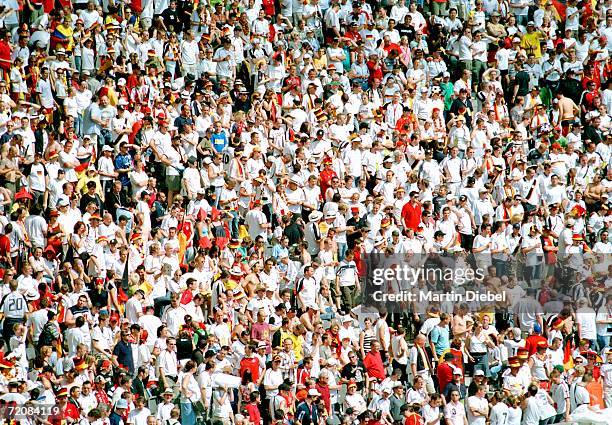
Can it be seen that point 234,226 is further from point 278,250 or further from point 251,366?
point 251,366

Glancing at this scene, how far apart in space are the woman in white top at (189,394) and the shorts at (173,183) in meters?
4.77

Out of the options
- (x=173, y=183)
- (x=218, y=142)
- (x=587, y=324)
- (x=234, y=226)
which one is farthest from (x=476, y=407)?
(x=218, y=142)

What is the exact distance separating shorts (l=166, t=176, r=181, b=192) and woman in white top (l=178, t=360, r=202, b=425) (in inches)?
188

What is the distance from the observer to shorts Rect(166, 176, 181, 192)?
1096 inches

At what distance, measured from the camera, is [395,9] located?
109 feet

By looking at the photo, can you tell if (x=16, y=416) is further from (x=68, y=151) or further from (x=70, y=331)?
(x=68, y=151)

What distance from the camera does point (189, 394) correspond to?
2377 cm

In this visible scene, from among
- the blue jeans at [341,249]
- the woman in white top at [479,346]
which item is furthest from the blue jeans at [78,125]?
the woman in white top at [479,346]

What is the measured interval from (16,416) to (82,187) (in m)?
5.67

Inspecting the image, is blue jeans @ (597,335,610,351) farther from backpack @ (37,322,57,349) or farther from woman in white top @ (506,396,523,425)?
backpack @ (37,322,57,349)

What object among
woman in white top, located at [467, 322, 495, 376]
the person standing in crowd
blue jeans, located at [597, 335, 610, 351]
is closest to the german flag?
the person standing in crowd

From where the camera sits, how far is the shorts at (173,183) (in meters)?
27.8

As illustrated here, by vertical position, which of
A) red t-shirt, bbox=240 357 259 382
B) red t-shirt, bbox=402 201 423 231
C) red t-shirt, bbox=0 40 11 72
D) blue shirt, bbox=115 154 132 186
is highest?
red t-shirt, bbox=0 40 11 72

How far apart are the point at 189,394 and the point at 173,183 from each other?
514 centimetres
